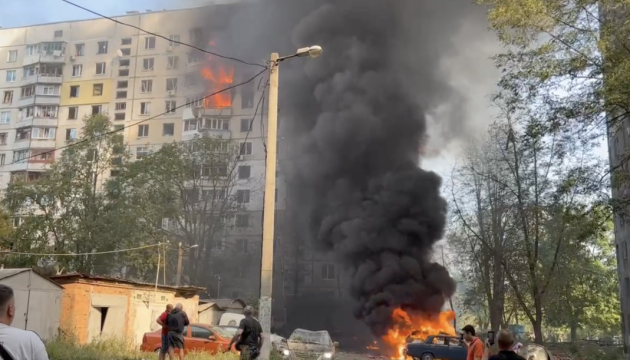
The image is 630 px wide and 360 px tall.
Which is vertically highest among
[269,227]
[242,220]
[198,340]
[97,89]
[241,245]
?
[97,89]

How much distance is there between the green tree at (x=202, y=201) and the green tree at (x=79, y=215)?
4.08 meters

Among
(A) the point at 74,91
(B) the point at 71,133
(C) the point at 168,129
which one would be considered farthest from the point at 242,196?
(A) the point at 74,91

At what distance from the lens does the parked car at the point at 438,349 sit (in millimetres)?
20273

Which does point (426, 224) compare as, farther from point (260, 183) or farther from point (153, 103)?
point (153, 103)

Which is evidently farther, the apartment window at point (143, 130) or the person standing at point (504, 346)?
the apartment window at point (143, 130)

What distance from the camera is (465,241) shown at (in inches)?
1240

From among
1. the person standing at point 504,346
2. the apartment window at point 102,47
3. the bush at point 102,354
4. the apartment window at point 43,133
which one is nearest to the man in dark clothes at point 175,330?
the bush at point 102,354

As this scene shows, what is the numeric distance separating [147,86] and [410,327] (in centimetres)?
4124

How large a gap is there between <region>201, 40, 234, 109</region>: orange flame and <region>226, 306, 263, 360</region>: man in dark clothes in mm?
45677

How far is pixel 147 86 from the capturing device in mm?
57281

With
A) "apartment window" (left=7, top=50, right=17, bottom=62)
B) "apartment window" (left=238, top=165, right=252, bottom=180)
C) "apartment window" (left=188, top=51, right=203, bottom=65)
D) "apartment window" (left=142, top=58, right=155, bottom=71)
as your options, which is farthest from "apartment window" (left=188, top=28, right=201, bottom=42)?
"apartment window" (left=7, top=50, right=17, bottom=62)

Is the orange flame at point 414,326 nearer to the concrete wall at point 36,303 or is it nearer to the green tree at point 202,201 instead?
the concrete wall at point 36,303

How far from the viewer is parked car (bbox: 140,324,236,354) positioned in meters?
14.7

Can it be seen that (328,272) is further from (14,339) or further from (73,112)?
(14,339)
